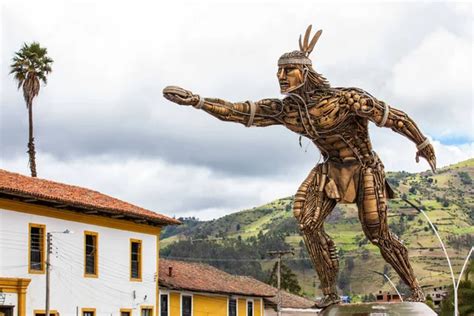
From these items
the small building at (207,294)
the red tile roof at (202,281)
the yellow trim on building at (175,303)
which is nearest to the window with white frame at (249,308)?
the small building at (207,294)

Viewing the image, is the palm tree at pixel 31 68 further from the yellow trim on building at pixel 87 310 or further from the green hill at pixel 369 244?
the green hill at pixel 369 244

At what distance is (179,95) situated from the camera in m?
8.54

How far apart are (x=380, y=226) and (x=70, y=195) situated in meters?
28.6

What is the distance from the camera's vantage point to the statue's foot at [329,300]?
9188 mm

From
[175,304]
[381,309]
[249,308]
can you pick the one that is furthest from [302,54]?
[249,308]

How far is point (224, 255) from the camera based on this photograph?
10738cm

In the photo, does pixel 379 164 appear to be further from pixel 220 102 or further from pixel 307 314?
pixel 307 314

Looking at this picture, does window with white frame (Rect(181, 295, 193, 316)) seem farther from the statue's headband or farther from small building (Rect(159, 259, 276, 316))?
the statue's headband

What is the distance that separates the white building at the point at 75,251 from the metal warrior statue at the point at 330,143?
23481mm

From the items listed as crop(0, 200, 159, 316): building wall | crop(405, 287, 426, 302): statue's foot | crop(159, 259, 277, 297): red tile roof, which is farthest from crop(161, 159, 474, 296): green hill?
crop(405, 287, 426, 302): statue's foot

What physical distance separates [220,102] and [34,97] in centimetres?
3825

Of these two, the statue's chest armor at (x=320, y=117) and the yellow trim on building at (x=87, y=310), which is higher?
the statue's chest armor at (x=320, y=117)

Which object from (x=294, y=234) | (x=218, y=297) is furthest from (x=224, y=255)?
(x=218, y=297)

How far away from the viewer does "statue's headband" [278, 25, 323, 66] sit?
8945 millimetres
